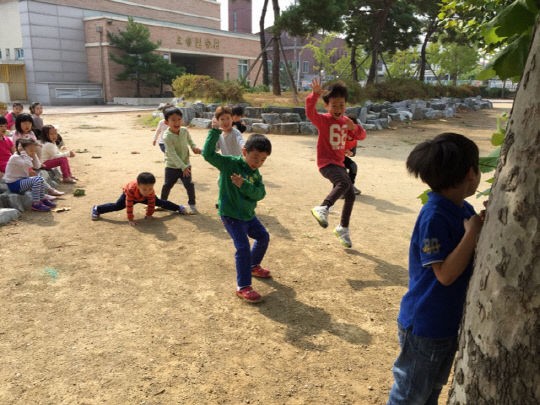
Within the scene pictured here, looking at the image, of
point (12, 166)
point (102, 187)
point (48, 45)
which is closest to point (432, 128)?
point (102, 187)

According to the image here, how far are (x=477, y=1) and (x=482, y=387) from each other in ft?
8.81

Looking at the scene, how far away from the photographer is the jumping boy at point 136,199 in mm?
5538

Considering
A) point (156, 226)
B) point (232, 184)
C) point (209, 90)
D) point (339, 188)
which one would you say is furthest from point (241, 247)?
point (209, 90)

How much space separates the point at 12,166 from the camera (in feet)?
19.8

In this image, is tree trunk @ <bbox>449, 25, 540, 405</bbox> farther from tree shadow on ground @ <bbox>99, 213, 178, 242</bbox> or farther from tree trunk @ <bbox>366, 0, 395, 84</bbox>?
tree trunk @ <bbox>366, 0, 395, 84</bbox>

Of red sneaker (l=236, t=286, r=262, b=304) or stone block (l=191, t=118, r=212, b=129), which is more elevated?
stone block (l=191, t=118, r=212, b=129)

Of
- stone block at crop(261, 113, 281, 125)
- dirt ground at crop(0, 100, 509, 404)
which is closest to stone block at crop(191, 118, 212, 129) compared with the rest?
stone block at crop(261, 113, 281, 125)

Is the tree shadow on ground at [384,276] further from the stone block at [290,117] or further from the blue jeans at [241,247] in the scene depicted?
the stone block at [290,117]

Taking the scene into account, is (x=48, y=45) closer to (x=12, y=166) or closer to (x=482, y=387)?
(x=12, y=166)

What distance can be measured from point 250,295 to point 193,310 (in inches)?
17.9

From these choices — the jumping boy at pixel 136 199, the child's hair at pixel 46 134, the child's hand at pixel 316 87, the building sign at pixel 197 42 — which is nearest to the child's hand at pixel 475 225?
the child's hand at pixel 316 87

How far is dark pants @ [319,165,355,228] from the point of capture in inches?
177

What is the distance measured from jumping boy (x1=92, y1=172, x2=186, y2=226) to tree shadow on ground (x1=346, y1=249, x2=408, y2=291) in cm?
274

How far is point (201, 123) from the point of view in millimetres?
15805
